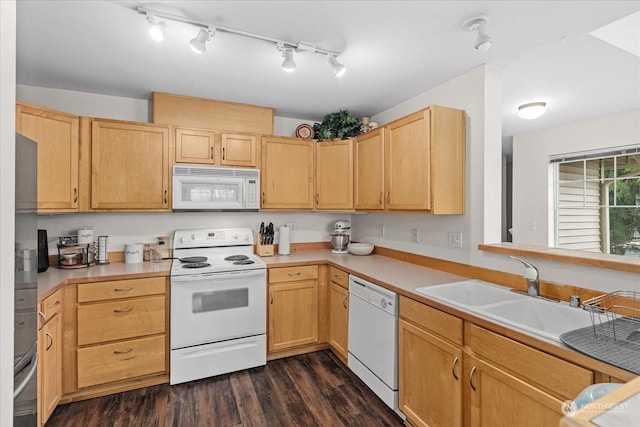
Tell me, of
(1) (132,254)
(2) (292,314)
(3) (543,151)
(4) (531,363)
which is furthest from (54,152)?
(3) (543,151)

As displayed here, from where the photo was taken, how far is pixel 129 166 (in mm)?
2641

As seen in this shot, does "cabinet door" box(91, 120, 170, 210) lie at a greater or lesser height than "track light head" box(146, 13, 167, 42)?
lesser

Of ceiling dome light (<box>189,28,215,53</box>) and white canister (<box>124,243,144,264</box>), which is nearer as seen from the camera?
ceiling dome light (<box>189,28,215,53</box>)

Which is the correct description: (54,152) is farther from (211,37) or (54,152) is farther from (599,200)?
(599,200)

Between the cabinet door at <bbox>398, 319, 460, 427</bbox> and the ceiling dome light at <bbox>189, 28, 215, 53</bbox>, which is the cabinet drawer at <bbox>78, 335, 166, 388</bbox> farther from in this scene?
the ceiling dome light at <bbox>189, 28, 215, 53</bbox>

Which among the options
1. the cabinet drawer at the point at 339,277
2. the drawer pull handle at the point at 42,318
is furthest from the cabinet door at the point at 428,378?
the drawer pull handle at the point at 42,318

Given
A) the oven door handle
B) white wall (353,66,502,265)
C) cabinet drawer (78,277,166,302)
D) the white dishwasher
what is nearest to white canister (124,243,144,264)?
cabinet drawer (78,277,166,302)

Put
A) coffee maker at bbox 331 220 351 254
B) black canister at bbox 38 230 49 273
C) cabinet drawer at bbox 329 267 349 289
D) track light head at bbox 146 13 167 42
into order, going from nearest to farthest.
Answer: track light head at bbox 146 13 167 42, black canister at bbox 38 230 49 273, cabinet drawer at bbox 329 267 349 289, coffee maker at bbox 331 220 351 254

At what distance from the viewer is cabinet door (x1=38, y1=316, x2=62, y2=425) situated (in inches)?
72.7

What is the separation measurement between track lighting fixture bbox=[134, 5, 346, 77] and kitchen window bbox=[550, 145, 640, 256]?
13.0ft

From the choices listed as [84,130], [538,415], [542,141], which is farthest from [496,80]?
[84,130]

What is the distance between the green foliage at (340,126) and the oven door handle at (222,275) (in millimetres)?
1629

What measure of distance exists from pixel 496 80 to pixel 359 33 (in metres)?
1.14

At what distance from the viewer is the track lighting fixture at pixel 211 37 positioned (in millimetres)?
1658
